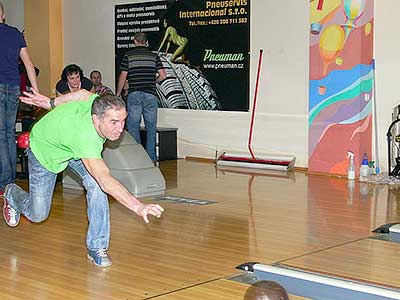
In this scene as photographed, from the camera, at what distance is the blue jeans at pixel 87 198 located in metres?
3.96

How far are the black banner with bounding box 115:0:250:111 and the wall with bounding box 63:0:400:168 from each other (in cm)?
14

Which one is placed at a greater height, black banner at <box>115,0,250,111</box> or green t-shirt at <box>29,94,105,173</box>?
black banner at <box>115,0,250,111</box>

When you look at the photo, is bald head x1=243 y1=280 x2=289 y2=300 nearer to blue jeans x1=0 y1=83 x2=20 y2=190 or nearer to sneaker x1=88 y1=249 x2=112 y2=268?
sneaker x1=88 y1=249 x2=112 y2=268

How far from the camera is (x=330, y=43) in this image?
7.84 m

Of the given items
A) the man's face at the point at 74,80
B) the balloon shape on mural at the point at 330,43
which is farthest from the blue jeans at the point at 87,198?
the balloon shape on mural at the point at 330,43

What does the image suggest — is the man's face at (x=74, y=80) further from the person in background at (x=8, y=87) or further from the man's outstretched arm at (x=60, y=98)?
the man's outstretched arm at (x=60, y=98)

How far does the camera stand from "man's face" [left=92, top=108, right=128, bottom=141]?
3508mm

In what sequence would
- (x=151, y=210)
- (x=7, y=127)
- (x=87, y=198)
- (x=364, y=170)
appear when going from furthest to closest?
(x=364, y=170), (x=7, y=127), (x=87, y=198), (x=151, y=210)

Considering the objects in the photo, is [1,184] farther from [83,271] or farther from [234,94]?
[234,94]

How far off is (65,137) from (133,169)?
9.52ft

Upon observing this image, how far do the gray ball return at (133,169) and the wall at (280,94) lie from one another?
7.63ft

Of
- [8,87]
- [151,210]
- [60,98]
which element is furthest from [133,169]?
[151,210]

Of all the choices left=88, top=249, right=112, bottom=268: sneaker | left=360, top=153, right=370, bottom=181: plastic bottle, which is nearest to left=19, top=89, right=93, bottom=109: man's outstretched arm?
left=88, top=249, right=112, bottom=268: sneaker

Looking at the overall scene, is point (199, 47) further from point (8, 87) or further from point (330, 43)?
point (8, 87)
